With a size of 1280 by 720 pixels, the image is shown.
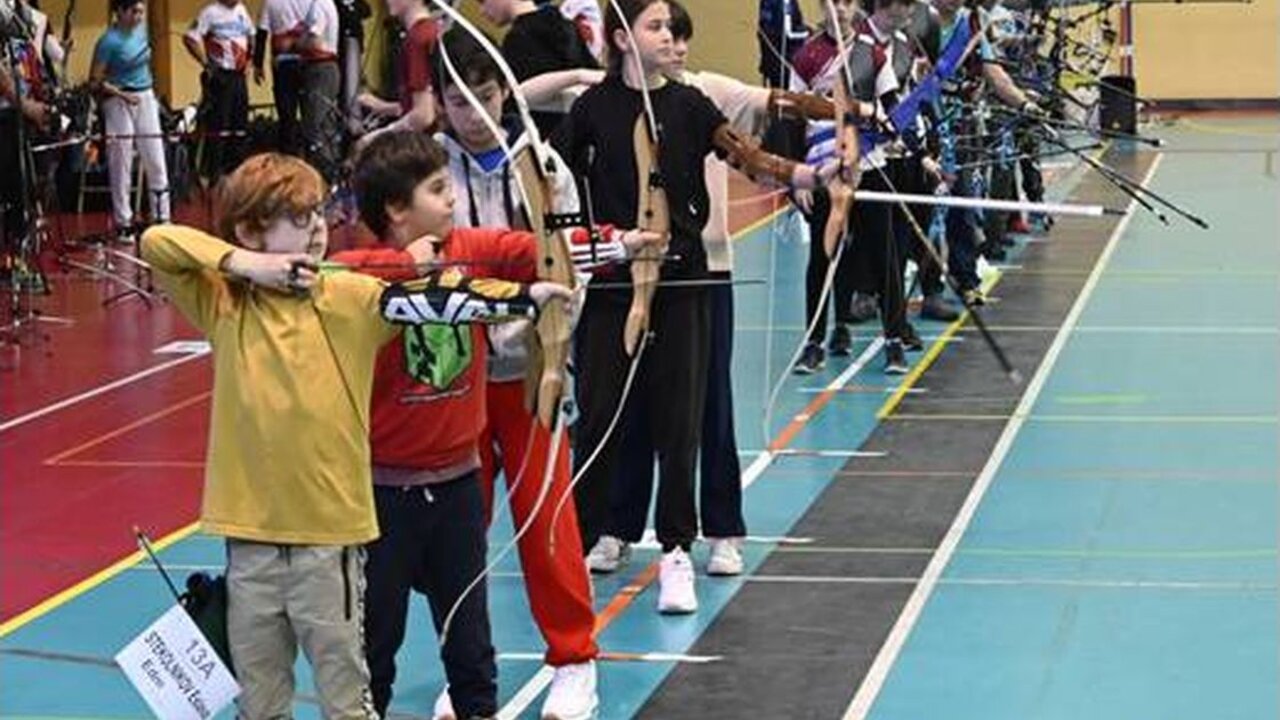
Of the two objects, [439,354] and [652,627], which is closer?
[439,354]

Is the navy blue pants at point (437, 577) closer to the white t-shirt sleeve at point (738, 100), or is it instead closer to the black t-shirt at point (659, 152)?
the black t-shirt at point (659, 152)

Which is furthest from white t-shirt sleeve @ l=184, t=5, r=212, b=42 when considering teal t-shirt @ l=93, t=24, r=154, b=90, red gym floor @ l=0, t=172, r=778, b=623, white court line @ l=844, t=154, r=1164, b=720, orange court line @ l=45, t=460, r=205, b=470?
orange court line @ l=45, t=460, r=205, b=470

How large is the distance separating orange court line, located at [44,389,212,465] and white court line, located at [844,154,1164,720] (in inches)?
126

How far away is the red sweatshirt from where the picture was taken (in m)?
4.89

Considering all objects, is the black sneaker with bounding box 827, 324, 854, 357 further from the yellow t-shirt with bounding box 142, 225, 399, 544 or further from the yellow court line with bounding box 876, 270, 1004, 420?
the yellow t-shirt with bounding box 142, 225, 399, 544

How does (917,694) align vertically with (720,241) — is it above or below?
below

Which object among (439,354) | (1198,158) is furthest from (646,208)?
(1198,158)

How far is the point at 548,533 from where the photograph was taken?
18.1ft

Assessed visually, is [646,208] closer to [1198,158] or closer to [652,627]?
[652,627]

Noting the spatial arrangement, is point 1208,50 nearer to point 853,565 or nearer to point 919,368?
point 919,368

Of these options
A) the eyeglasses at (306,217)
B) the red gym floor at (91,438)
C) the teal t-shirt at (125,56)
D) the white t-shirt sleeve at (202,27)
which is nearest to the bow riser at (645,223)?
the eyeglasses at (306,217)

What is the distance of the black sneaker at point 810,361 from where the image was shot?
418 inches

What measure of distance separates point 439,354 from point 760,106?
6.55ft

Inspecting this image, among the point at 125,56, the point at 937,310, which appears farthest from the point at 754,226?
the point at 937,310
